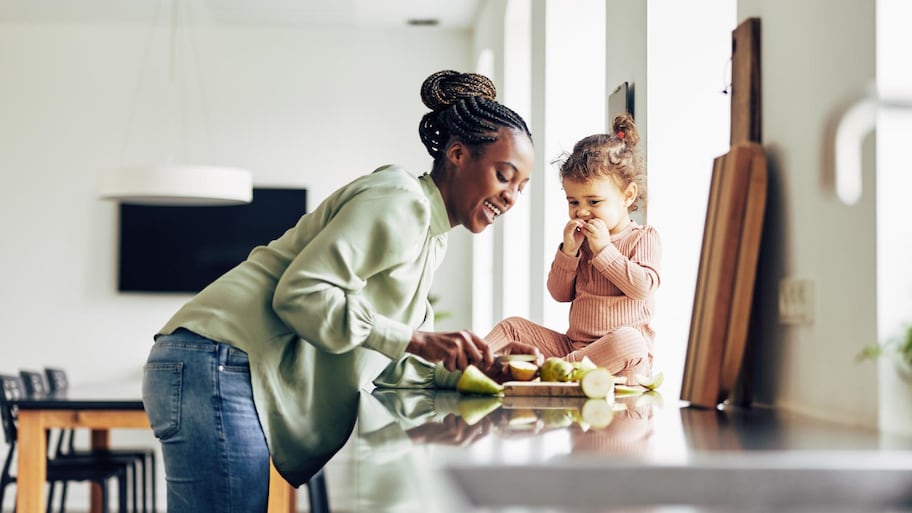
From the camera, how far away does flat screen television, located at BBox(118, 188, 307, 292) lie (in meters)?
6.84

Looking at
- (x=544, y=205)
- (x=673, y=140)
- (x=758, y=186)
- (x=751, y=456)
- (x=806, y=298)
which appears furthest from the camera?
(x=544, y=205)

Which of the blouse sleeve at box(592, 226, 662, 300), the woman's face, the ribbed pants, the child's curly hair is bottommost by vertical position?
the ribbed pants

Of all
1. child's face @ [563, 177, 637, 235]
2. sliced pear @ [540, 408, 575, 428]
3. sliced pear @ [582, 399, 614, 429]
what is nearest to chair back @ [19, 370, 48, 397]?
child's face @ [563, 177, 637, 235]

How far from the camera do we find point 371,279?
194 cm

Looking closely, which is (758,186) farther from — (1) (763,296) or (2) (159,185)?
(2) (159,185)

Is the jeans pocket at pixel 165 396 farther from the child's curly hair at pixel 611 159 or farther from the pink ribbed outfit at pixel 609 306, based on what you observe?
the child's curly hair at pixel 611 159

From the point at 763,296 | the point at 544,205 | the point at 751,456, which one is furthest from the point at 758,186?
the point at 544,205

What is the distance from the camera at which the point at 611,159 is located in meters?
2.54

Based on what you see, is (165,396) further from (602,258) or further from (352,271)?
(602,258)

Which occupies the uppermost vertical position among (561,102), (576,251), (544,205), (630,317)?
(561,102)

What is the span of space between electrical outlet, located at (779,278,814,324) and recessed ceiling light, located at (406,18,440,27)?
5.28 metres

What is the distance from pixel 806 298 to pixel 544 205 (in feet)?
8.69

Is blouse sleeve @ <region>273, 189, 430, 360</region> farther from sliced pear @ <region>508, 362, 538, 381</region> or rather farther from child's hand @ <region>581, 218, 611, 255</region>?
child's hand @ <region>581, 218, 611, 255</region>

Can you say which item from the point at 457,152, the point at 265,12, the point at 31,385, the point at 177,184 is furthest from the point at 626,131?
the point at 265,12
